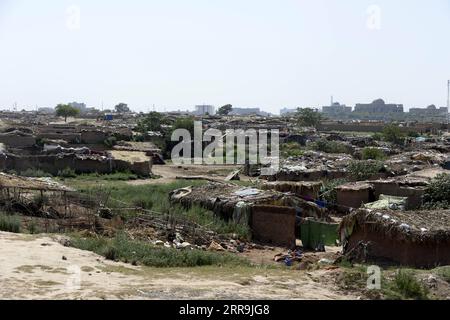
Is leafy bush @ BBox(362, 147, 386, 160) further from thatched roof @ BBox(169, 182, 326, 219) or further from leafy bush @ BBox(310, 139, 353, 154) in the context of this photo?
thatched roof @ BBox(169, 182, 326, 219)

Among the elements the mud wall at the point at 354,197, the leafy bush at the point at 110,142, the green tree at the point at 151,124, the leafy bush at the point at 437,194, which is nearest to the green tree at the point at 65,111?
the green tree at the point at 151,124

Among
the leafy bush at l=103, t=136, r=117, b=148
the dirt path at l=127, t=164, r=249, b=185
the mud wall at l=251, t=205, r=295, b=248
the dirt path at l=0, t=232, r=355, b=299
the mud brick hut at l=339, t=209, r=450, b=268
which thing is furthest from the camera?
the leafy bush at l=103, t=136, r=117, b=148

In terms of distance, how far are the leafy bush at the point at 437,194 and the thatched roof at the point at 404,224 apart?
4.40 meters

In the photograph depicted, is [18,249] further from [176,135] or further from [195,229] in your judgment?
[176,135]

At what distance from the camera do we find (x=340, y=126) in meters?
82.8

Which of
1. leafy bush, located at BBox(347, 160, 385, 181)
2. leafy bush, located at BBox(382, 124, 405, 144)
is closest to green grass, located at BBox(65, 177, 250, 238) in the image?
leafy bush, located at BBox(347, 160, 385, 181)

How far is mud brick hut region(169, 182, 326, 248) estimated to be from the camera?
53.7 feet

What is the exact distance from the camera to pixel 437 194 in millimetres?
18688

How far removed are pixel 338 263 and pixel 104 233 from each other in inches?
232

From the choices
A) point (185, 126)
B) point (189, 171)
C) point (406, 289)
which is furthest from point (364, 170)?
point (185, 126)

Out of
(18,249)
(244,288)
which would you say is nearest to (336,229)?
(244,288)

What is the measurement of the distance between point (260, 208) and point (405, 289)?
8187 millimetres

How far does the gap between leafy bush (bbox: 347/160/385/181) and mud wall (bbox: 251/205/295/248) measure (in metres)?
10.7
